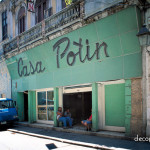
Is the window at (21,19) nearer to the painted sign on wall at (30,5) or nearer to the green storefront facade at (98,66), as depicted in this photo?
the painted sign on wall at (30,5)

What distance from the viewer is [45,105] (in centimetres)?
1350

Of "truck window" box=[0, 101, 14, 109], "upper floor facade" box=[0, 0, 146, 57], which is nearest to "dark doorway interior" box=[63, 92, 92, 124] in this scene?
"upper floor facade" box=[0, 0, 146, 57]

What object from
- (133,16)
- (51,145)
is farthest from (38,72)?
(133,16)

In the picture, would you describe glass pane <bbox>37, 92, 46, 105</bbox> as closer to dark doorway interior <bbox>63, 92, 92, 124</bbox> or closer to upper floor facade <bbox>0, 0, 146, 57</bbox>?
dark doorway interior <bbox>63, 92, 92, 124</bbox>

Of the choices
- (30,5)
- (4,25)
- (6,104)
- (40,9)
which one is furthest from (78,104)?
(4,25)

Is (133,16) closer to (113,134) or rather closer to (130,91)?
(130,91)

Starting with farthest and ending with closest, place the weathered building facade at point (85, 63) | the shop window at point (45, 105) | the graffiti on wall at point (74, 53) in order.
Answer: the shop window at point (45, 105) < the graffiti on wall at point (74, 53) < the weathered building facade at point (85, 63)

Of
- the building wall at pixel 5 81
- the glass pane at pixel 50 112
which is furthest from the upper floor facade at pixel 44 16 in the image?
the glass pane at pixel 50 112

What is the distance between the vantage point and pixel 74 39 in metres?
10.4

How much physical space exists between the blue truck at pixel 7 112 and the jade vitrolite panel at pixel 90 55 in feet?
6.38

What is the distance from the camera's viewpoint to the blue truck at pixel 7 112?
13017 mm

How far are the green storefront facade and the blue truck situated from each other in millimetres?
2090

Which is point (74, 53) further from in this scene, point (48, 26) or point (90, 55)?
point (48, 26)

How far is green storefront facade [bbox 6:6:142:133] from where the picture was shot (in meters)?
8.07
